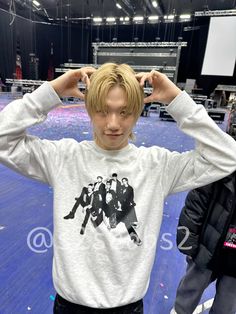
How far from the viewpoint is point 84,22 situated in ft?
44.1

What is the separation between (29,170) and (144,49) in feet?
38.6

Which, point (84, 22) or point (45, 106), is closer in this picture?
point (45, 106)

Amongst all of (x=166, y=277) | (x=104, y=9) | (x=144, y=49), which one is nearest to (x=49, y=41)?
(x=104, y=9)

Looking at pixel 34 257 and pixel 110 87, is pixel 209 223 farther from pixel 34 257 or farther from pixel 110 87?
pixel 34 257

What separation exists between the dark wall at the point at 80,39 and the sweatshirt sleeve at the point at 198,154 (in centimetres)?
1233

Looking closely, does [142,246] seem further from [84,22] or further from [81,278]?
[84,22]

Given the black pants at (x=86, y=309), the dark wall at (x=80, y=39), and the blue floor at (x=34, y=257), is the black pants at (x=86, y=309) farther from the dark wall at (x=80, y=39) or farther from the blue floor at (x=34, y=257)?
the dark wall at (x=80, y=39)

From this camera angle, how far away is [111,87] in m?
0.57

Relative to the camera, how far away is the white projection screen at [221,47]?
9.74m

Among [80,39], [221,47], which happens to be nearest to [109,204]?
[221,47]

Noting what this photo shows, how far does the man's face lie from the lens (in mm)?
571

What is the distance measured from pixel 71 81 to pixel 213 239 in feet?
2.46

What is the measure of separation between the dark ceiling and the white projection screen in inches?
33.8

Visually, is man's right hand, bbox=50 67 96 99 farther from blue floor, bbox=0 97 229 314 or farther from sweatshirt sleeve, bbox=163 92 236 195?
blue floor, bbox=0 97 229 314
